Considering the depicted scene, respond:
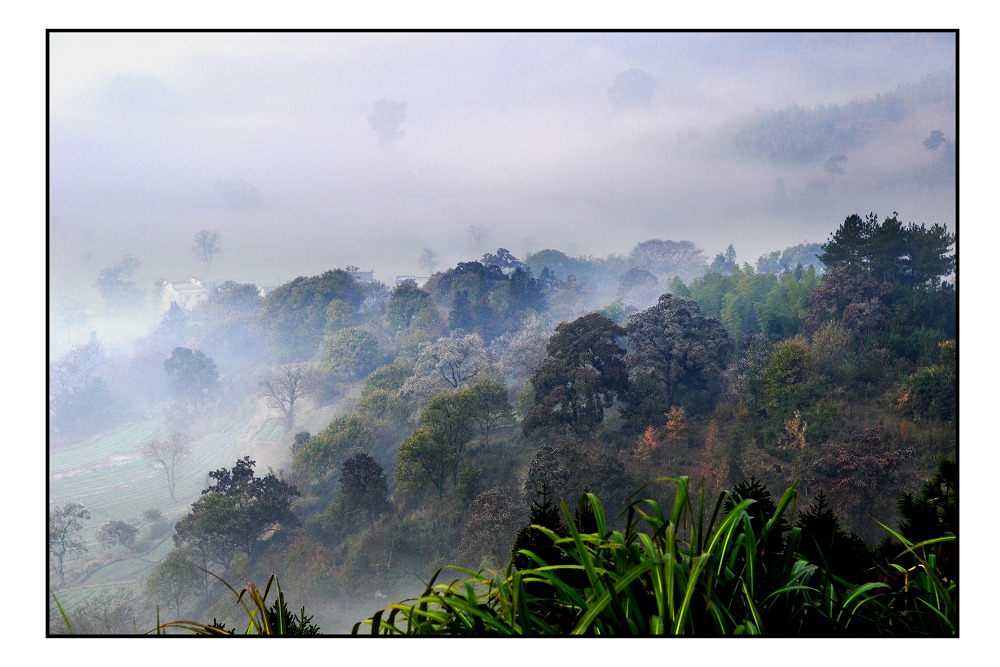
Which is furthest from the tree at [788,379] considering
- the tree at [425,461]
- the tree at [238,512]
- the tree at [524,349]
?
the tree at [238,512]

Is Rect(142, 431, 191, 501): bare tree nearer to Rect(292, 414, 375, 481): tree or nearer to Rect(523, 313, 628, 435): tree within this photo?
Rect(292, 414, 375, 481): tree

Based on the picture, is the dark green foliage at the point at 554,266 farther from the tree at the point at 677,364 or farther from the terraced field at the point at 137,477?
the terraced field at the point at 137,477

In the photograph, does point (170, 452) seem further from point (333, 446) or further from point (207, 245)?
point (207, 245)

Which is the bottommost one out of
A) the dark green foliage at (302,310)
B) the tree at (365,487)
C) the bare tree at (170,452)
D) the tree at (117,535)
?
the tree at (117,535)

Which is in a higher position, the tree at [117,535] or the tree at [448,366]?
the tree at [448,366]

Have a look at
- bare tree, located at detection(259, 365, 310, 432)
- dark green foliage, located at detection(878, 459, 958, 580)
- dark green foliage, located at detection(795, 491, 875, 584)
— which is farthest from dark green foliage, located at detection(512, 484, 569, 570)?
bare tree, located at detection(259, 365, 310, 432)
